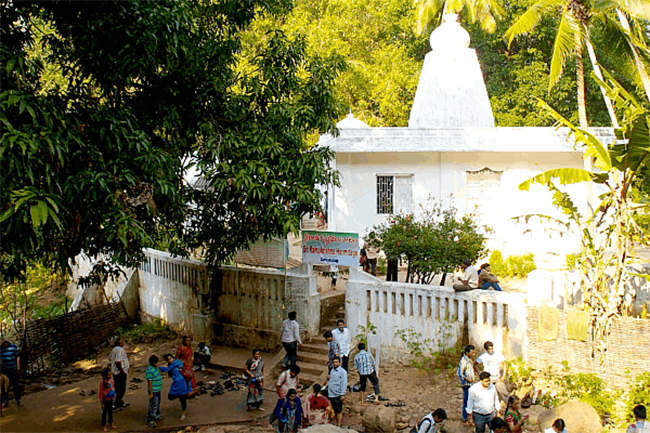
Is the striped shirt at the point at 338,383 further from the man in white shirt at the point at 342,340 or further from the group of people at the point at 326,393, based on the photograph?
the man in white shirt at the point at 342,340

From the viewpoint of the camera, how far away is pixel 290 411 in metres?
8.60

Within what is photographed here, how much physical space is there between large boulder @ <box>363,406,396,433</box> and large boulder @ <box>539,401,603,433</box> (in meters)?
2.12

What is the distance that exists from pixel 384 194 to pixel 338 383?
861cm

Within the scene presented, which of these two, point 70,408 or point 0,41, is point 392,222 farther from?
point 0,41

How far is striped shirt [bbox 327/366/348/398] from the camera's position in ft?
29.4

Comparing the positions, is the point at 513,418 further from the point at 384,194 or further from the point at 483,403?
the point at 384,194

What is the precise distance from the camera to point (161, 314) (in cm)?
1544

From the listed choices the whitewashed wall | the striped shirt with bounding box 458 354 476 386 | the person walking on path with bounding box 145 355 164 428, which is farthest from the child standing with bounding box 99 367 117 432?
the whitewashed wall

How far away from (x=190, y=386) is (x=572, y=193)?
466 inches

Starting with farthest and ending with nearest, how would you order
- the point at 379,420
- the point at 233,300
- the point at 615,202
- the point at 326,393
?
1. the point at 233,300
2. the point at 326,393
3. the point at 379,420
4. the point at 615,202

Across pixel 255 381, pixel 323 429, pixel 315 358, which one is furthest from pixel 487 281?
pixel 323 429

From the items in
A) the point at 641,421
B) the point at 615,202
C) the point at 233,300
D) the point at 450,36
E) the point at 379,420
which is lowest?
the point at 379,420

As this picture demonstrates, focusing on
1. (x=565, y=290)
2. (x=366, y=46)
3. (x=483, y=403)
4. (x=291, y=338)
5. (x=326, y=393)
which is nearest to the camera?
(x=483, y=403)

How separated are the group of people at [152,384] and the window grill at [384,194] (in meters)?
7.78
